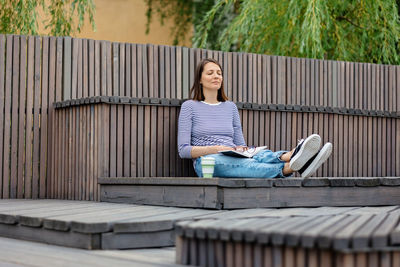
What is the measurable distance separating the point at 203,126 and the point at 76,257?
229cm

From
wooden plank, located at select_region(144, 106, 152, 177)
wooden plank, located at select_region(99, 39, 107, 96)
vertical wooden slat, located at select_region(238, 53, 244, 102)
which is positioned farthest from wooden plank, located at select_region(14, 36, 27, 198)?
vertical wooden slat, located at select_region(238, 53, 244, 102)

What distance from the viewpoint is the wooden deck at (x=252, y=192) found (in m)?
4.90

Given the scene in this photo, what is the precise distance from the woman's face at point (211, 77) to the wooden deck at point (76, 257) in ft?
6.77

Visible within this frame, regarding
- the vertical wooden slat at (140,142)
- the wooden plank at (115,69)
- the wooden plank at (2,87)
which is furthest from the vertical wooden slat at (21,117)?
the vertical wooden slat at (140,142)

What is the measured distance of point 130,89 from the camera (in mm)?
6527

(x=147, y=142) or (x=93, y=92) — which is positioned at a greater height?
(x=93, y=92)

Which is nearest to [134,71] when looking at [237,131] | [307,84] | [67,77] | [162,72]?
[162,72]

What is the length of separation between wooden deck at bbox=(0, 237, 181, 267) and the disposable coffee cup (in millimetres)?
1008

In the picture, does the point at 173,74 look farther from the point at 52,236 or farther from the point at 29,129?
the point at 52,236

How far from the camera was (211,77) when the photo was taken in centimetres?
599

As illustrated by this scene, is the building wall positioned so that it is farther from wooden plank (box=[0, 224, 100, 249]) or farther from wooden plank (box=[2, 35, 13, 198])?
wooden plank (box=[0, 224, 100, 249])

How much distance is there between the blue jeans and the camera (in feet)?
17.5

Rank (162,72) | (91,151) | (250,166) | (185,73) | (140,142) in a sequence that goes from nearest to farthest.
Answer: (250,166), (91,151), (140,142), (162,72), (185,73)

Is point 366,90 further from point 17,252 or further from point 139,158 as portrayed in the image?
point 17,252
